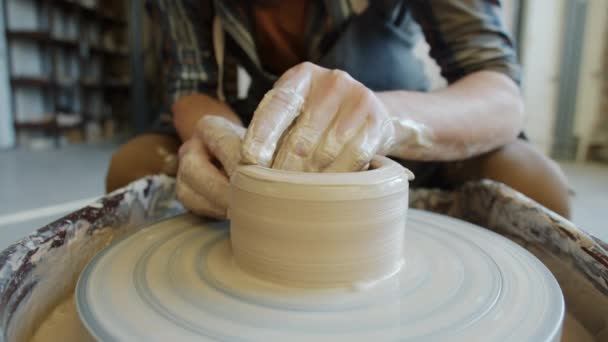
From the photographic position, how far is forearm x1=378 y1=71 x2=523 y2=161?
0.90 m

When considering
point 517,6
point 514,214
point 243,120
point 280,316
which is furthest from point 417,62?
point 517,6

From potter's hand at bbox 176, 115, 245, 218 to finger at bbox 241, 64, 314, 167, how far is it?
0.39ft

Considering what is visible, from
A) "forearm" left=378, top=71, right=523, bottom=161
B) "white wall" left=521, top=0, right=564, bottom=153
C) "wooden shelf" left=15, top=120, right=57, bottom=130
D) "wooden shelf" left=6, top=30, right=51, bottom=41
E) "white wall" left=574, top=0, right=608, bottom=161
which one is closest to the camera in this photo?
"forearm" left=378, top=71, right=523, bottom=161

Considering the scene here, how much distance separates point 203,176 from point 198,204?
53 mm

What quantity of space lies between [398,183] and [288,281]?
0.63 feet

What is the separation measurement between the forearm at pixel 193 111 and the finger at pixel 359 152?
603mm

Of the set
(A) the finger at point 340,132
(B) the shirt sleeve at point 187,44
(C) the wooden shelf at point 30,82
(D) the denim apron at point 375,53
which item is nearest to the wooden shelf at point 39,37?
(C) the wooden shelf at point 30,82

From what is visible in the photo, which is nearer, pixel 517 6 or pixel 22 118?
pixel 517 6

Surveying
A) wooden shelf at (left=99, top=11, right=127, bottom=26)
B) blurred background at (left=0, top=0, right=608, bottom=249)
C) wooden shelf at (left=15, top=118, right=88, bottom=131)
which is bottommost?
wooden shelf at (left=15, top=118, right=88, bottom=131)

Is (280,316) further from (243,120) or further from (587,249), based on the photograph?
(243,120)

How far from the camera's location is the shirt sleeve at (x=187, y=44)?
1.35 meters

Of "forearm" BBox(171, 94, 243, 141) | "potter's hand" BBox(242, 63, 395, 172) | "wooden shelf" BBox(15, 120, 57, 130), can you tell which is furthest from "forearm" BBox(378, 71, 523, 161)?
"wooden shelf" BBox(15, 120, 57, 130)

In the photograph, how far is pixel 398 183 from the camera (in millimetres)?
593

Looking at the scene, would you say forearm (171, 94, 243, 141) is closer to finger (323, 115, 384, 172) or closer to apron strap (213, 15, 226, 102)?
apron strap (213, 15, 226, 102)
